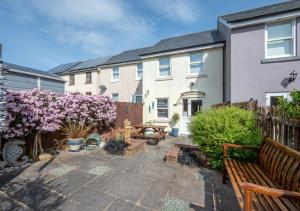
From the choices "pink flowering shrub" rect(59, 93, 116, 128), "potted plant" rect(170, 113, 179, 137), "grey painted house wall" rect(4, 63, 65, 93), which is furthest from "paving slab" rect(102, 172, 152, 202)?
"grey painted house wall" rect(4, 63, 65, 93)

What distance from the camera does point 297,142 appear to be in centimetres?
294

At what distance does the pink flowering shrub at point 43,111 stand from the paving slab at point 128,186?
129 inches

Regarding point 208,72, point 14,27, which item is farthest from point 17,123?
point 208,72

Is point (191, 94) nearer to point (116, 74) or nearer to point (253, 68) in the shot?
point (253, 68)

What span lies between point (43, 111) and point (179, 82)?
331 inches

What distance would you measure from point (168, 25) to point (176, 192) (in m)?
13.5

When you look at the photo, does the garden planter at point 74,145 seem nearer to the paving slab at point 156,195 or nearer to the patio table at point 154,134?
the patio table at point 154,134

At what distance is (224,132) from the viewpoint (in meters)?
4.80

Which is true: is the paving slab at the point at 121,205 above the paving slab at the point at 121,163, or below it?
above

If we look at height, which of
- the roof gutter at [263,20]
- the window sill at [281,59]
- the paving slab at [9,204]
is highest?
the roof gutter at [263,20]

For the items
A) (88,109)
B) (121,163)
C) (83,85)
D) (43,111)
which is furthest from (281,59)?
(83,85)

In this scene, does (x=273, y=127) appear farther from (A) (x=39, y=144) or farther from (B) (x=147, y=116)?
(B) (x=147, y=116)

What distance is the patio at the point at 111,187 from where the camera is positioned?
3201 millimetres

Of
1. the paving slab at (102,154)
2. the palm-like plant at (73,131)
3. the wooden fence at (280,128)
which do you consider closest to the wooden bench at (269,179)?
Answer: the wooden fence at (280,128)
